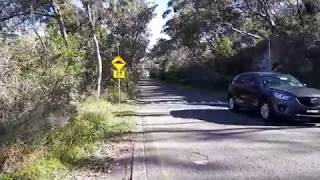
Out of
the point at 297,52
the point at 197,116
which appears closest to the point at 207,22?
the point at 297,52

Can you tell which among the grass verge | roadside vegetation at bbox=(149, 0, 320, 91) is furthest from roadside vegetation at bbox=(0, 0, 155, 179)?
roadside vegetation at bbox=(149, 0, 320, 91)

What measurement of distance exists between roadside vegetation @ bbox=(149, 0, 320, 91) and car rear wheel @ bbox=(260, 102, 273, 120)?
13787 mm

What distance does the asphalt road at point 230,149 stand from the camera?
26.4 feet

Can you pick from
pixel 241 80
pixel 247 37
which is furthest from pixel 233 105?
pixel 247 37

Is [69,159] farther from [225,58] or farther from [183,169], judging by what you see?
[225,58]

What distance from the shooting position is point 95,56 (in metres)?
29.4

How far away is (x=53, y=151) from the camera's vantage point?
9.21m

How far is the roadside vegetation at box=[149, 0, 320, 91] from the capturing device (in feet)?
97.5

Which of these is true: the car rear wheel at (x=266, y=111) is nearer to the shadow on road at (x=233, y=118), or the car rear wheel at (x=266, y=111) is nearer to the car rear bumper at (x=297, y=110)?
the shadow on road at (x=233, y=118)

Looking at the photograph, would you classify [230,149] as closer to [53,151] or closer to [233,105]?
[53,151]

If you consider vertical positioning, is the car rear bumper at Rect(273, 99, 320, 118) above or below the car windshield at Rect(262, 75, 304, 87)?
below

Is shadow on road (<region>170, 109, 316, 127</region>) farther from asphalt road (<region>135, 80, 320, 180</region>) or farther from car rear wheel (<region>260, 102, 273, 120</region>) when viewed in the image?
car rear wheel (<region>260, 102, 273, 120</region>)

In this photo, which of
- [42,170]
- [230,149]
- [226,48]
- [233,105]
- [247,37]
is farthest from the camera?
[247,37]

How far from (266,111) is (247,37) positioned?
28752 millimetres
